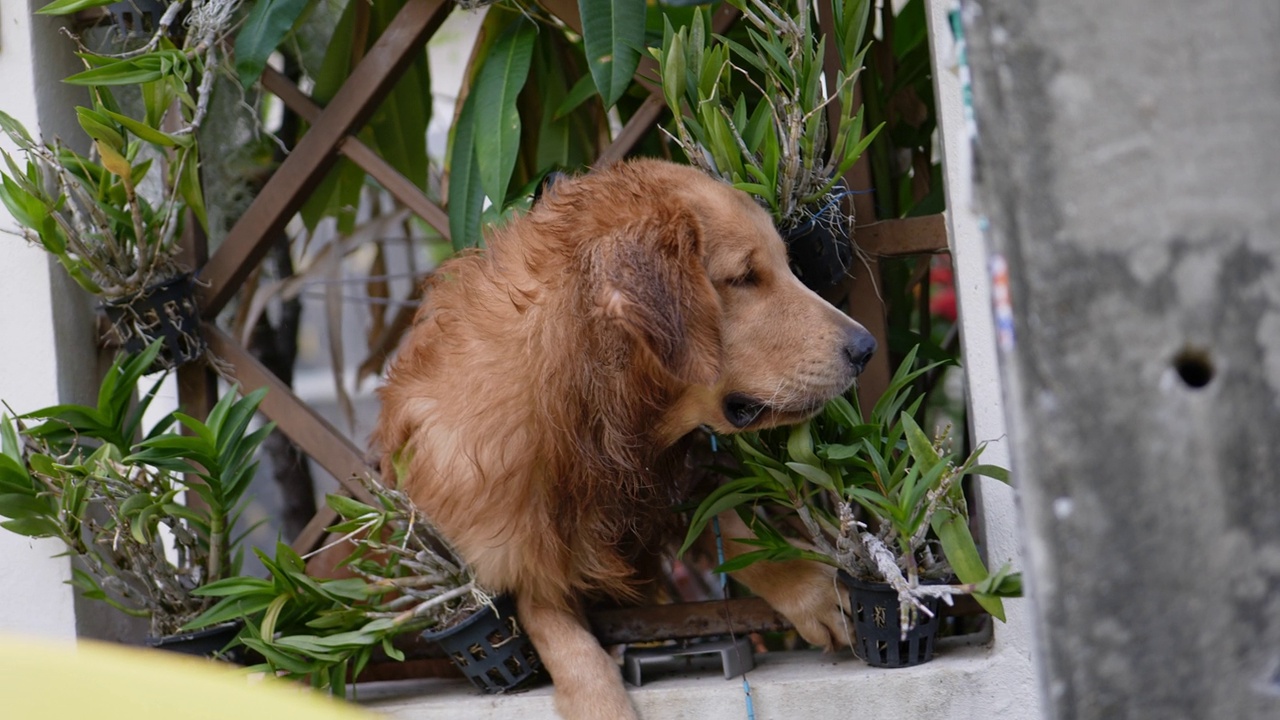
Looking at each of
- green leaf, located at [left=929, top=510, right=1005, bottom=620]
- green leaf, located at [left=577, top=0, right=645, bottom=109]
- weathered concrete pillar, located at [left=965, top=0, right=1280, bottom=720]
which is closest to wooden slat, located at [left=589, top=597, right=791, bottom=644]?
green leaf, located at [left=929, top=510, right=1005, bottom=620]

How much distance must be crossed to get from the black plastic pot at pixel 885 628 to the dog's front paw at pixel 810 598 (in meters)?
0.05

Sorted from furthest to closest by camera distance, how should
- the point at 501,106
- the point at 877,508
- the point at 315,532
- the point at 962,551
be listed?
the point at 315,532 → the point at 501,106 → the point at 877,508 → the point at 962,551

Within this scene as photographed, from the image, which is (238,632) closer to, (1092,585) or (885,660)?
(885,660)

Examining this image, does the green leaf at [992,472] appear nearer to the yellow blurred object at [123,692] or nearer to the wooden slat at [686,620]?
the wooden slat at [686,620]

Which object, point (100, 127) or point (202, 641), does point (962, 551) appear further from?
point (100, 127)

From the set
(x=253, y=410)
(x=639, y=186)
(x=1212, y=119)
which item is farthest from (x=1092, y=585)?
(x=253, y=410)

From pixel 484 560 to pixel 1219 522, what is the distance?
1.53 m

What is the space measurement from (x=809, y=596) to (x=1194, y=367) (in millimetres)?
1318

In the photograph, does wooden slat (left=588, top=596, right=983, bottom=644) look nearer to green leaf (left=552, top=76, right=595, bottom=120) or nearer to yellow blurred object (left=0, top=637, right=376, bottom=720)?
green leaf (left=552, top=76, right=595, bottom=120)

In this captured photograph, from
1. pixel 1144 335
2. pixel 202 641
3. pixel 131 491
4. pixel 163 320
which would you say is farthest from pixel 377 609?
pixel 1144 335

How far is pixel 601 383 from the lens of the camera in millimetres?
2119

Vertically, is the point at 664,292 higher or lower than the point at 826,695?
higher

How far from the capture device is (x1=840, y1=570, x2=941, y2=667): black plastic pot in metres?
2.15

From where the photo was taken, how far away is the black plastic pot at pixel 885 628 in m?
2.15
